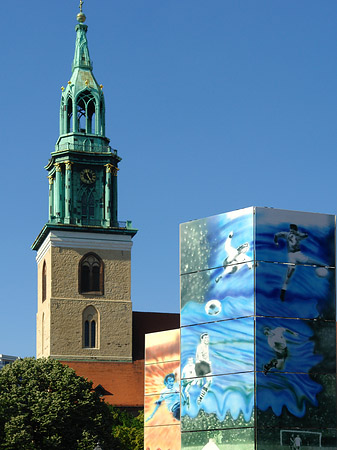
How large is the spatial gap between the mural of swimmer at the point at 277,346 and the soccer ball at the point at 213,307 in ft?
9.23

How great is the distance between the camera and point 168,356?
73500 mm

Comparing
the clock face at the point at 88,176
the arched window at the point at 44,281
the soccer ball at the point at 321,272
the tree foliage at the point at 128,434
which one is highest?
the clock face at the point at 88,176

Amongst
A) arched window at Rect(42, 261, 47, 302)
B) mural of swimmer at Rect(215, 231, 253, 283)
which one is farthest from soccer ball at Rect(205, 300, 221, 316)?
arched window at Rect(42, 261, 47, 302)

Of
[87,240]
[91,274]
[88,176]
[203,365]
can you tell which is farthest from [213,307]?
[88,176]

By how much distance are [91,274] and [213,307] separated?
50.7 m

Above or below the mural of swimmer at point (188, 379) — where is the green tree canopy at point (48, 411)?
below

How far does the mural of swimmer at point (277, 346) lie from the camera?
59.5 meters

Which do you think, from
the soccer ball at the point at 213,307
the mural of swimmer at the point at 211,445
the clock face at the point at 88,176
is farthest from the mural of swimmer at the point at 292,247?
the clock face at the point at 88,176

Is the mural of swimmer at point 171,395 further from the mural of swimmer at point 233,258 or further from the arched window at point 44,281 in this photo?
the arched window at point 44,281

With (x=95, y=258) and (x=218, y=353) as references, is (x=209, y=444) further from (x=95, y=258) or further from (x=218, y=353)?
(x=95, y=258)

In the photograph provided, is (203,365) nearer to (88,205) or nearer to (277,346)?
(277,346)

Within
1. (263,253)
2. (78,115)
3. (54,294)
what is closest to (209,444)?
(263,253)

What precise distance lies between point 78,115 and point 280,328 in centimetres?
5842

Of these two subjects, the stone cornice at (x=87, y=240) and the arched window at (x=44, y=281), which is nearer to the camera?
the stone cornice at (x=87, y=240)
